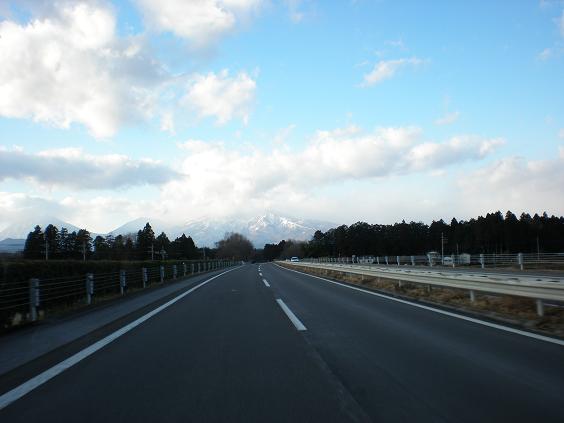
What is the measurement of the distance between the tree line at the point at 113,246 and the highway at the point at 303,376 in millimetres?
48736

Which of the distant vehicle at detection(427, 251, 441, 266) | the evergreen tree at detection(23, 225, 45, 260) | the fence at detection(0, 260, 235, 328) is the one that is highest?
the evergreen tree at detection(23, 225, 45, 260)

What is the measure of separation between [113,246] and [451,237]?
87.9m

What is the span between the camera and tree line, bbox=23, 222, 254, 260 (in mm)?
89812

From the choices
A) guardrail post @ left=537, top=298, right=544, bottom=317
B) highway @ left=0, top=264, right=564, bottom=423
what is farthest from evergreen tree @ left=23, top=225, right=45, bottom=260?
guardrail post @ left=537, top=298, right=544, bottom=317

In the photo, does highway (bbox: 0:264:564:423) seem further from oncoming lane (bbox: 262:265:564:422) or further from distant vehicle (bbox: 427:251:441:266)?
distant vehicle (bbox: 427:251:441:266)

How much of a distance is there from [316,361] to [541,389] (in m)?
2.84

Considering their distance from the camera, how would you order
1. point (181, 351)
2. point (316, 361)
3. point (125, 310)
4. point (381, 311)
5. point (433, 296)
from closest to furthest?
point (316, 361) < point (181, 351) < point (381, 311) < point (125, 310) < point (433, 296)

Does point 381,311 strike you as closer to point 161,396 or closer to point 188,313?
point 188,313

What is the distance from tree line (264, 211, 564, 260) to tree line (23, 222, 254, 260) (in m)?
40.8

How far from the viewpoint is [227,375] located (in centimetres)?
604

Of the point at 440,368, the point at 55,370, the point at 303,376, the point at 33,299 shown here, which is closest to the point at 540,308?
the point at 440,368

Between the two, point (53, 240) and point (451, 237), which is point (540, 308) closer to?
point (53, 240)

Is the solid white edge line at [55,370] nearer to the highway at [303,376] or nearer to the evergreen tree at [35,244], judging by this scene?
the highway at [303,376]

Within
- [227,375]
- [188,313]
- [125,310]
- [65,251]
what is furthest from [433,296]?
[65,251]
